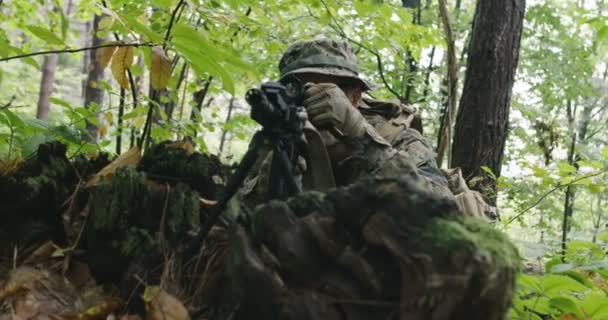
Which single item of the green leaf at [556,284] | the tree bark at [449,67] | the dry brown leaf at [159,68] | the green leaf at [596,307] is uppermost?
the tree bark at [449,67]

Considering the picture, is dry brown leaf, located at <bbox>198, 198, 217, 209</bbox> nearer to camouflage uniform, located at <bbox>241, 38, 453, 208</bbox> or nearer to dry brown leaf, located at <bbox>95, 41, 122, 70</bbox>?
camouflage uniform, located at <bbox>241, 38, 453, 208</bbox>

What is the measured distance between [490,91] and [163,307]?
11.1ft

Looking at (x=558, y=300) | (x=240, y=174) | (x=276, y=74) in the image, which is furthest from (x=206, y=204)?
(x=276, y=74)

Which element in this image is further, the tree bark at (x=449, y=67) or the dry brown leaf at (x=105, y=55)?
the tree bark at (x=449, y=67)

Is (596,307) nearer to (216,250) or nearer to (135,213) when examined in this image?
(216,250)

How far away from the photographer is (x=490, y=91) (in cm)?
397

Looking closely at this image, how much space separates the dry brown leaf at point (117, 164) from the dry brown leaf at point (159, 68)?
369mm

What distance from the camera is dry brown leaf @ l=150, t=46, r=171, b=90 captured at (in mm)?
1918

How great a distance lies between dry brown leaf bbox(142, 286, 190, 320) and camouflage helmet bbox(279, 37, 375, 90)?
1229mm

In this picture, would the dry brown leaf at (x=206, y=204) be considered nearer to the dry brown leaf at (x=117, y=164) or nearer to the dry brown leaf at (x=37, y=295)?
the dry brown leaf at (x=117, y=164)

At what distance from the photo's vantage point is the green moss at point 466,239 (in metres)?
0.94

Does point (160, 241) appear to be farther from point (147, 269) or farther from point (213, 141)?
point (213, 141)

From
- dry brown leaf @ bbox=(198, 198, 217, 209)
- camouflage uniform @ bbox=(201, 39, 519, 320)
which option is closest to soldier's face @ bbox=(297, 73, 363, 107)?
dry brown leaf @ bbox=(198, 198, 217, 209)

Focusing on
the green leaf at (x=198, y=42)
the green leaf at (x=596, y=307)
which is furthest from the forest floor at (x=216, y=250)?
the green leaf at (x=596, y=307)
